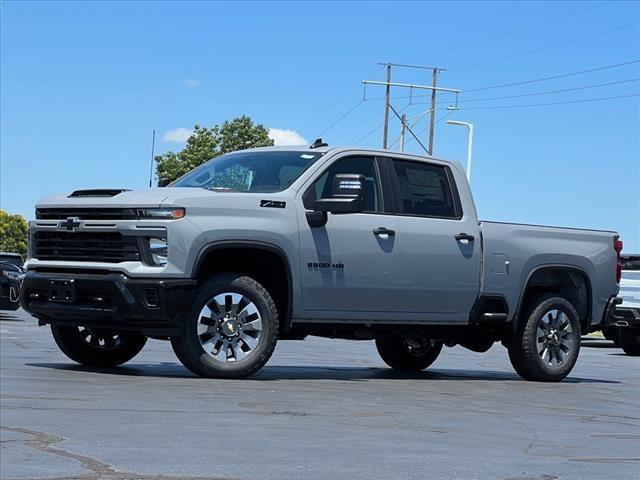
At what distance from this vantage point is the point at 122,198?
31.4ft

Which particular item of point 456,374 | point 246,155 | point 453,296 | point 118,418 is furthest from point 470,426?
point 456,374

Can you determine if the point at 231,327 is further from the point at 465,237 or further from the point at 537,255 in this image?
the point at 537,255

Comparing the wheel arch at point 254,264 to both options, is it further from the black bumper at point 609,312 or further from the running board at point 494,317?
the black bumper at point 609,312

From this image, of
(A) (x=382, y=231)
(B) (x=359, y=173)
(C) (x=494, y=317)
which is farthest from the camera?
(C) (x=494, y=317)

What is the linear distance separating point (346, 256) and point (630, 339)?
37.8 feet

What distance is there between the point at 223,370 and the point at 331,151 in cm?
226

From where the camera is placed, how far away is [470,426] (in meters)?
7.76

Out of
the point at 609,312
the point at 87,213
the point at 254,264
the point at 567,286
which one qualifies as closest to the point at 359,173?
the point at 254,264

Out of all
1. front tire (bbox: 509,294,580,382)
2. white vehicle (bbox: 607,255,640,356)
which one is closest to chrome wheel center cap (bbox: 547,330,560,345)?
front tire (bbox: 509,294,580,382)

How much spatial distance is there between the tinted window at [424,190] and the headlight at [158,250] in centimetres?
236

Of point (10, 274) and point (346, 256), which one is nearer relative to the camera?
point (346, 256)

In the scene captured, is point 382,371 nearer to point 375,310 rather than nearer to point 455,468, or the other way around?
point 375,310

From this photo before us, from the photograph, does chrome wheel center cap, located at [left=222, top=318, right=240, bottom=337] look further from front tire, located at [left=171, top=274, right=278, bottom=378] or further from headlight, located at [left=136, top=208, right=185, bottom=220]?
headlight, located at [left=136, top=208, right=185, bottom=220]

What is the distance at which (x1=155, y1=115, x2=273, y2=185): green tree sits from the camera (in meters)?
65.9
